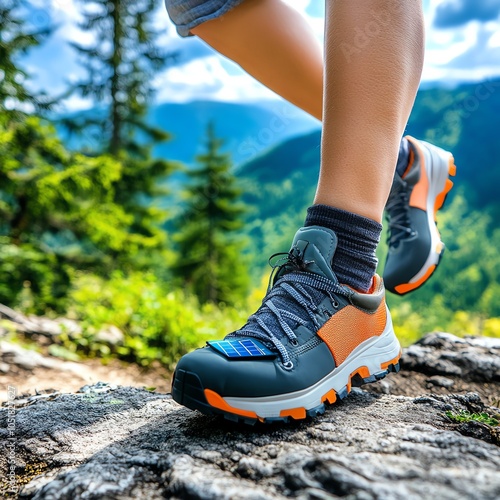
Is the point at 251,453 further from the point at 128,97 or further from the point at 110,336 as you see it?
the point at 128,97

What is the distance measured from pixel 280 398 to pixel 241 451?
15cm

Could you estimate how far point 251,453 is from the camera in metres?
0.96

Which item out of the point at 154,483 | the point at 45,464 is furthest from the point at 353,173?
the point at 45,464

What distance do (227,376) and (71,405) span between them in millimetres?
580

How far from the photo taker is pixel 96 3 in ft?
51.5

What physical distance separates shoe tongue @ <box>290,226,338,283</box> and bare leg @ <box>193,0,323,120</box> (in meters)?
0.71

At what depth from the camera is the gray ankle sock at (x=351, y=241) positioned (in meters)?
1.21

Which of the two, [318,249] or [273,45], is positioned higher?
[273,45]

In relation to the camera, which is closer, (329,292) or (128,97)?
(329,292)

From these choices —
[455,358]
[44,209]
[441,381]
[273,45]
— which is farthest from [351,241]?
[44,209]

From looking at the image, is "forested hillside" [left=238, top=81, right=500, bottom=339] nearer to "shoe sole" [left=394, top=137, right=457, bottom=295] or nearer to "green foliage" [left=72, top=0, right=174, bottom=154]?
"green foliage" [left=72, top=0, right=174, bottom=154]

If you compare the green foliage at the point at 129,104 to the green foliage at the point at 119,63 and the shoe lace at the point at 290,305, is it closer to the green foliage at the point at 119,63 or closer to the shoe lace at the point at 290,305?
the green foliage at the point at 119,63

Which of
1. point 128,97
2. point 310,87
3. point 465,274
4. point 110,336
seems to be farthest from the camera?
point 465,274

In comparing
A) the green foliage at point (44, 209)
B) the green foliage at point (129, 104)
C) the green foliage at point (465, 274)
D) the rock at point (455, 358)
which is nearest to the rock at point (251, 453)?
the rock at point (455, 358)
